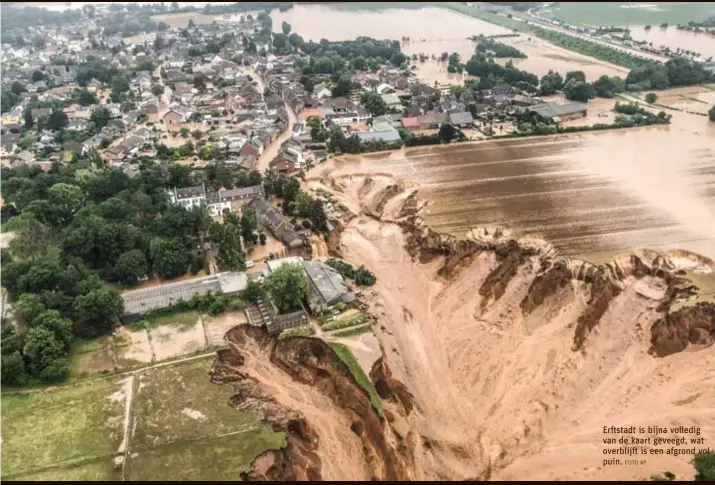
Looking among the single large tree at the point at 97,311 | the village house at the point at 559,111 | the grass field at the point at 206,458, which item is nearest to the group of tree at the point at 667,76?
the village house at the point at 559,111

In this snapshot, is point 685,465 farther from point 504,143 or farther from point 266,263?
point 504,143

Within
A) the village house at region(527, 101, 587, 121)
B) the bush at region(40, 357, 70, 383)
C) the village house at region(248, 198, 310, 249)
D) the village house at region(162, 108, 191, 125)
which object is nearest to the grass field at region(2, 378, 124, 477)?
the bush at region(40, 357, 70, 383)

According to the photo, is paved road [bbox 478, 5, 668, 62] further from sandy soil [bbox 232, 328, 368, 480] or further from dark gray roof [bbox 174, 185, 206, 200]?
sandy soil [bbox 232, 328, 368, 480]

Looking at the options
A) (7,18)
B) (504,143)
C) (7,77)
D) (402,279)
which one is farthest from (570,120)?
(7,18)

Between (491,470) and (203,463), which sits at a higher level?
(203,463)

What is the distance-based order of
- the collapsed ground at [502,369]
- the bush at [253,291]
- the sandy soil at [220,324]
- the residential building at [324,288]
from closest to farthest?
the collapsed ground at [502,369], the sandy soil at [220,324], the residential building at [324,288], the bush at [253,291]

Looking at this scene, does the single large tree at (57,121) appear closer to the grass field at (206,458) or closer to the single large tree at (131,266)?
the single large tree at (131,266)
